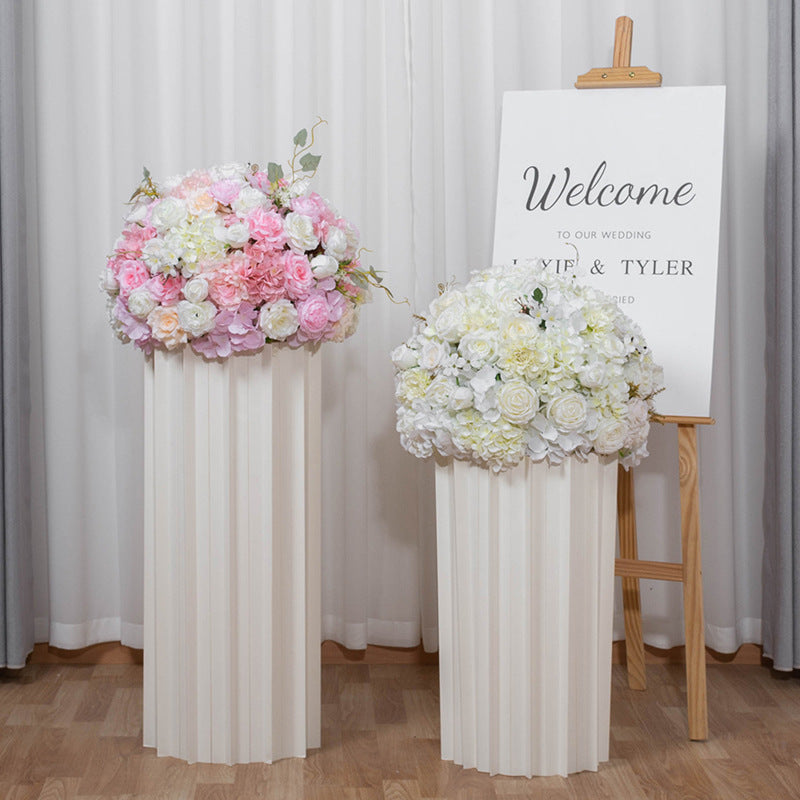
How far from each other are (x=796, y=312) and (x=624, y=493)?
634 mm

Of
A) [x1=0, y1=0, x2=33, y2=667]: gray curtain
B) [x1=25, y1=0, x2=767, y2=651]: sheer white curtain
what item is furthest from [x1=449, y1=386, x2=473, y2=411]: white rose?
[x1=0, y1=0, x2=33, y2=667]: gray curtain

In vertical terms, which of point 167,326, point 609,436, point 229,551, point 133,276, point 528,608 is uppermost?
point 133,276

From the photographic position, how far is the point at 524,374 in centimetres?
189

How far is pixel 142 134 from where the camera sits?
2.69 metres

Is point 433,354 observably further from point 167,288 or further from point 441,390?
point 167,288

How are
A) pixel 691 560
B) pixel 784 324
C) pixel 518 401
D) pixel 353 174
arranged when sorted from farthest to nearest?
pixel 353 174, pixel 784 324, pixel 691 560, pixel 518 401

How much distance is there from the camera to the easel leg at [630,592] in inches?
102

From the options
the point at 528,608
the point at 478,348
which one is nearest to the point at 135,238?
the point at 478,348

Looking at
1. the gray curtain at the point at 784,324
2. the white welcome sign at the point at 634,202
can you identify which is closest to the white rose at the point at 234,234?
the white welcome sign at the point at 634,202

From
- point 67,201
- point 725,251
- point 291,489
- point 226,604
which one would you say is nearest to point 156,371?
point 291,489

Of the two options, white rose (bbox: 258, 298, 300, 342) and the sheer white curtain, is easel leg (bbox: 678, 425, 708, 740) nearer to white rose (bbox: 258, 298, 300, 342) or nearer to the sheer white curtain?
the sheer white curtain

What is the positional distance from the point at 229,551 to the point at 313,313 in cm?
53

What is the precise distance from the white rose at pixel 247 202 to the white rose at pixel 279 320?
0.63 feet

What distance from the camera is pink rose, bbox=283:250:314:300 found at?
1945mm
